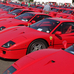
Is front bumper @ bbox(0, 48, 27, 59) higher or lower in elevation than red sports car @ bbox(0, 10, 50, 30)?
lower

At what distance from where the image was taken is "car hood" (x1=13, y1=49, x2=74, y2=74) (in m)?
2.94

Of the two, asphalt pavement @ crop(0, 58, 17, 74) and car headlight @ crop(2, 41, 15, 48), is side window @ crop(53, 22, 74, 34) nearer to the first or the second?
car headlight @ crop(2, 41, 15, 48)

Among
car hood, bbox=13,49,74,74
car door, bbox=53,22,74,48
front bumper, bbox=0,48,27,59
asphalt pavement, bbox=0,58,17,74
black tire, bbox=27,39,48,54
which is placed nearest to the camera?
car hood, bbox=13,49,74,74

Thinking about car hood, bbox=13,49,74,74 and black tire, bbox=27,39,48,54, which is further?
black tire, bbox=27,39,48,54

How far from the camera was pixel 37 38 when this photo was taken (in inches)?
209

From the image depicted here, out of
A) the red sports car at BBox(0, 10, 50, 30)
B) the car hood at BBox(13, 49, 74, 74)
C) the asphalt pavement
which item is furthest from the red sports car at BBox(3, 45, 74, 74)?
the red sports car at BBox(0, 10, 50, 30)

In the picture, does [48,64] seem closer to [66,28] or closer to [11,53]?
[11,53]

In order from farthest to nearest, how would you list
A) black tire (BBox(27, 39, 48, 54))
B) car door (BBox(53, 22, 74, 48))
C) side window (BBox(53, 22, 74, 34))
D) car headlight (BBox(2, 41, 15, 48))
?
side window (BBox(53, 22, 74, 34)) → car door (BBox(53, 22, 74, 48)) → black tire (BBox(27, 39, 48, 54)) → car headlight (BBox(2, 41, 15, 48))

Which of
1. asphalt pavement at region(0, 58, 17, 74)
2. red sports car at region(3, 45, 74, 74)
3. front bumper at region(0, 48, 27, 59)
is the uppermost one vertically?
red sports car at region(3, 45, 74, 74)

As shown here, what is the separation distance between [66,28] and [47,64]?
10.5 feet

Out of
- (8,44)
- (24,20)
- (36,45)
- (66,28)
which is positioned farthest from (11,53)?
(24,20)

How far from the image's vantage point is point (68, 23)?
6.29 metres

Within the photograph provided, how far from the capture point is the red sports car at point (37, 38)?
496cm

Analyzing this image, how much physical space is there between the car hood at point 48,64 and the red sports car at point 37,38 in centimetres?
142
